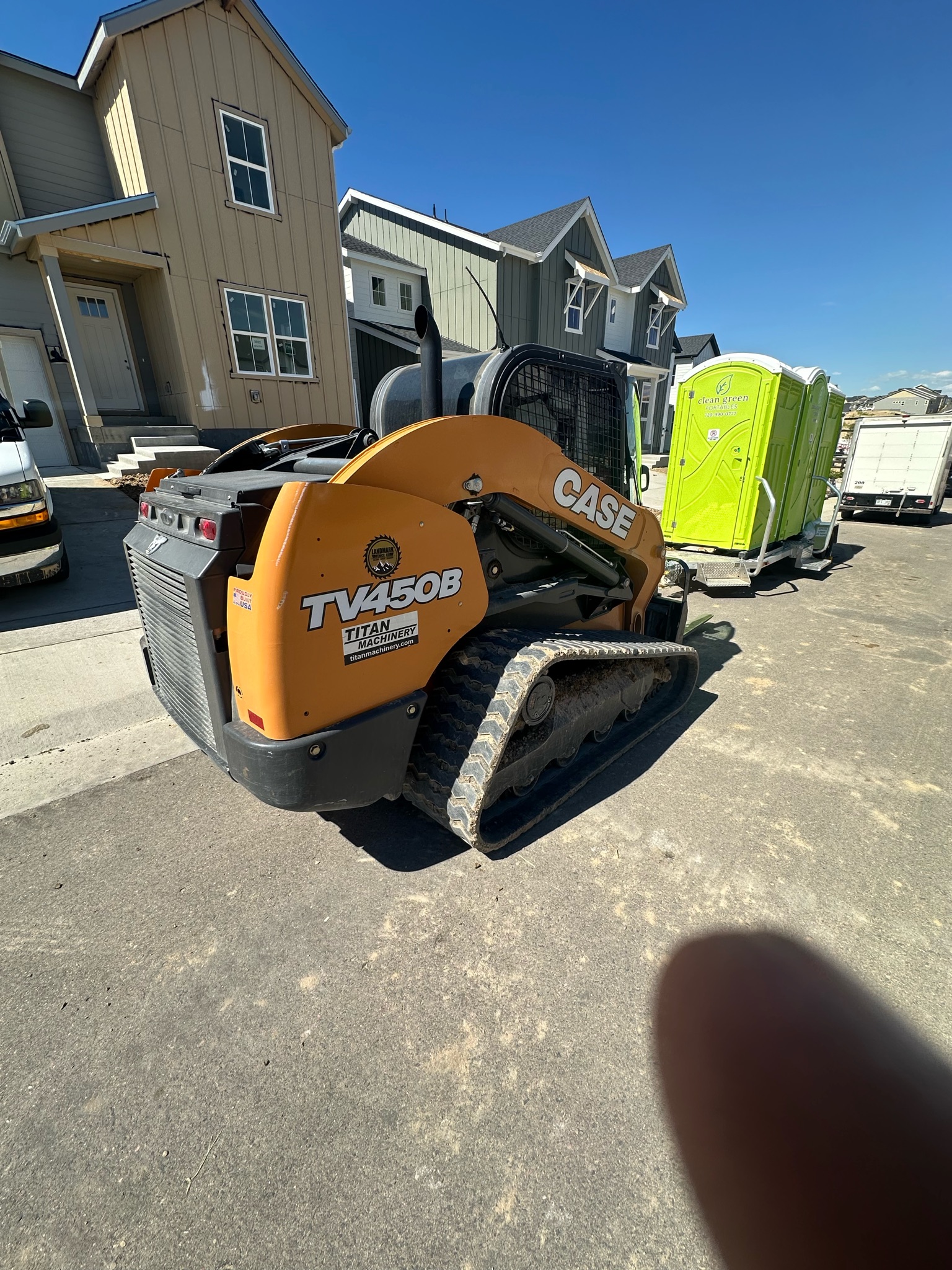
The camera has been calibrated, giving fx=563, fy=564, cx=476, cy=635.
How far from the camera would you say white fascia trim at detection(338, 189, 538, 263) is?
53.7 ft

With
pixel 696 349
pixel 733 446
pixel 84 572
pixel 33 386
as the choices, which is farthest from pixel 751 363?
pixel 696 349

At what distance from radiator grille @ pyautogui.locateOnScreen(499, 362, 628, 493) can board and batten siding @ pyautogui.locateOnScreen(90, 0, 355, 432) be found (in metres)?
9.35

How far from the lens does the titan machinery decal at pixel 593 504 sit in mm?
2863

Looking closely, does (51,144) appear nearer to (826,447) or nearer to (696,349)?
(826,447)

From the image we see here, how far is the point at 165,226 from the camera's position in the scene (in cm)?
934

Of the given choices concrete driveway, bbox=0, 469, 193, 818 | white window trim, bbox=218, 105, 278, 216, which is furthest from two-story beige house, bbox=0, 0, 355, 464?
concrete driveway, bbox=0, 469, 193, 818

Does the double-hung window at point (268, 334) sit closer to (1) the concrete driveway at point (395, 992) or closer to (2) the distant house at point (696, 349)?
(1) the concrete driveway at point (395, 992)

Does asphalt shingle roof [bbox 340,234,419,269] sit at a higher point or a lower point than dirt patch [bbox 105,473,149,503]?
higher

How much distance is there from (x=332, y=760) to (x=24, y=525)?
15.6ft

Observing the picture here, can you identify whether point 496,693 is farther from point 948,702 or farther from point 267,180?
point 267,180

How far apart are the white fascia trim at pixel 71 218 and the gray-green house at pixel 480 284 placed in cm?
570

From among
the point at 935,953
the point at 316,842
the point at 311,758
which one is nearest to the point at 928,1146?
the point at 935,953

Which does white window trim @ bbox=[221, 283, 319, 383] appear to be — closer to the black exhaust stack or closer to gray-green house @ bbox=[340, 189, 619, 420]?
gray-green house @ bbox=[340, 189, 619, 420]

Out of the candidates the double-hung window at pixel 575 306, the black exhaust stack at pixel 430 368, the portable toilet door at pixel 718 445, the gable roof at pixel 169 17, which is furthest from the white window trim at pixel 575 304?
the black exhaust stack at pixel 430 368
